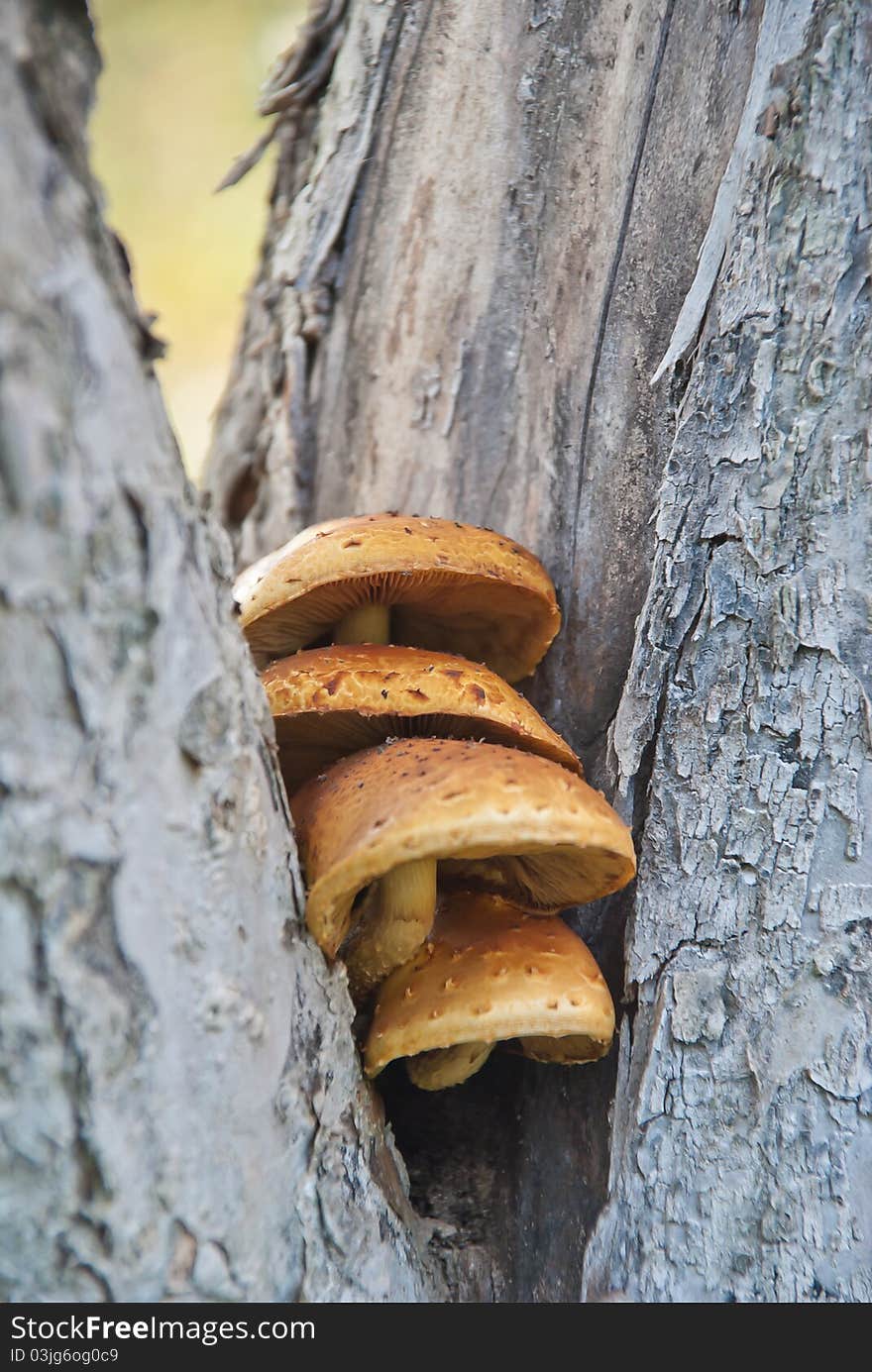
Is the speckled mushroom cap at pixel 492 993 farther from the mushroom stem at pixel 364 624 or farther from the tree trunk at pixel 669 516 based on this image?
the mushroom stem at pixel 364 624

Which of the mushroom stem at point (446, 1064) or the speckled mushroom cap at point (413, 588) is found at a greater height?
the speckled mushroom cap at point (413, 588)

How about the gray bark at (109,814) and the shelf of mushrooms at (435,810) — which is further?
the shelf of mushrooms at (435,810)

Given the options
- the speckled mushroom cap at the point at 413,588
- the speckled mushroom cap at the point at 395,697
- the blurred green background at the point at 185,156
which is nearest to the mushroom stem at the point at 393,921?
the speckled mushroom cap at the point at 395,697

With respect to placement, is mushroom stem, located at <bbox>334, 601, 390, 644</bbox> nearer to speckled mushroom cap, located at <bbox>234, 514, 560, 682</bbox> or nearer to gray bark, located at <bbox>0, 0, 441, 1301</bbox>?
speckled mushroom cap, located at <bbox>234, 514, 560, 682</bbox>

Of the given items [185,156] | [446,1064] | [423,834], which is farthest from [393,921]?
[185,156]

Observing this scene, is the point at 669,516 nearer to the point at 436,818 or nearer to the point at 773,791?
the point at 773,791

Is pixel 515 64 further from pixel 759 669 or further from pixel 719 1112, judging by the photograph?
pixel 719 1112

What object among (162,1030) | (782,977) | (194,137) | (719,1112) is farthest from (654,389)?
(194,137)
